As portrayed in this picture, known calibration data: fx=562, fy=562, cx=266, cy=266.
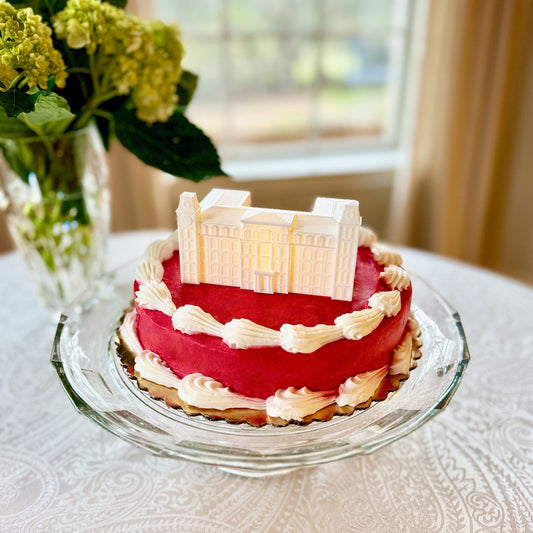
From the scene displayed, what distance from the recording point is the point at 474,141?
8.66ft

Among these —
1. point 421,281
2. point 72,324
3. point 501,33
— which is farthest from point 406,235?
point 72,324

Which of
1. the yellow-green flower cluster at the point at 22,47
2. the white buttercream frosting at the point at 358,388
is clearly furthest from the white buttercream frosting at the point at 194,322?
the yellow-green flower cluster at the point at 22,47

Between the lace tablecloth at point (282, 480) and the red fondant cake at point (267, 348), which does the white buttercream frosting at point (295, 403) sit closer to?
the red fondant cake at point (267, 348)

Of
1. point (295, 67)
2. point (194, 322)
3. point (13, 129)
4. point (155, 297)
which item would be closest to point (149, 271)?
point (155, 297)

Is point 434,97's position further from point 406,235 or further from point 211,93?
point 211,93

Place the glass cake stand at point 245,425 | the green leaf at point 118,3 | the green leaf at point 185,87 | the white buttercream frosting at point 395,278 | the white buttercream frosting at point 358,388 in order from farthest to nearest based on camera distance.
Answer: the green leaf at point 185,87, the green leaf at point 118,3, the white buttercream frosting at point 395,278, the white buttercream frosting at point 358,388, the glass cake stand at point 245,425

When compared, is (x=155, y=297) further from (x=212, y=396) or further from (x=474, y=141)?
(x=474, y=141)

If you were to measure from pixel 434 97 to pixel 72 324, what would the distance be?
2003 millimetres

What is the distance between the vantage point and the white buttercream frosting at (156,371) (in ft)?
3.29

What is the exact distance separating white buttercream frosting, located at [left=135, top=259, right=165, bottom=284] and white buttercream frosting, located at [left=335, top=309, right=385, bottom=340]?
364 millimetres

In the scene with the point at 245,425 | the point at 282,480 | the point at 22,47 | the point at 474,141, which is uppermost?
the point at 22,47

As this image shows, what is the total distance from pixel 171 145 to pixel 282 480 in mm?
733

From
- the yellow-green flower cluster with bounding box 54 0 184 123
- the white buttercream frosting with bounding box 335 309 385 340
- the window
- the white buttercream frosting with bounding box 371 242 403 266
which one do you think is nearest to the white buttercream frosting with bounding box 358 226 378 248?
the white buttercream frosting with bounding box 371 242 403 266

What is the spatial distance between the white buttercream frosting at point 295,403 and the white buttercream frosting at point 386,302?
0.58 ft
